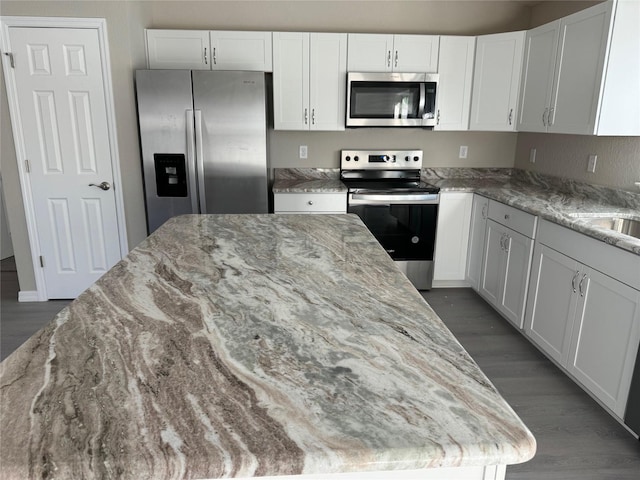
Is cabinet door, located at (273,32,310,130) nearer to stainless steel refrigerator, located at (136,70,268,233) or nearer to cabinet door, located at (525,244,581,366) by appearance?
stainless steel refrigerator, located at (136,70,268,233)

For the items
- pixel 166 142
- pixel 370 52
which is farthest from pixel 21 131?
pixel 370 52

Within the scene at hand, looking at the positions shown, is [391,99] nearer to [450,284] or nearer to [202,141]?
[202,141]

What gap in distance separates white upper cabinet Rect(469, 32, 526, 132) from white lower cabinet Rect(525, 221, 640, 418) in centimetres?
139

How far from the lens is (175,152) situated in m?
3.32

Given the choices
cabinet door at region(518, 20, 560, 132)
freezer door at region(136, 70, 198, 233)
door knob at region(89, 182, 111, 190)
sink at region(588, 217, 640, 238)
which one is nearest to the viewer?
sink at region(588, 217, 640, 238)

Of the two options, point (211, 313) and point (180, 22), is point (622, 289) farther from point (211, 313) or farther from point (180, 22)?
point (180, 22)

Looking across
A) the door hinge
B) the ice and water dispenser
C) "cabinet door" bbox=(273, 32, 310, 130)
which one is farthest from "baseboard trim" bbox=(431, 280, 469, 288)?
the door hinge

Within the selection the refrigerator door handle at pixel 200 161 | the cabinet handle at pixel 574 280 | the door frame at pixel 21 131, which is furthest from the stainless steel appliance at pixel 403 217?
the door frame at pixel 21 131

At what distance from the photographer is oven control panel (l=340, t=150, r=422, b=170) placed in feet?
13.3

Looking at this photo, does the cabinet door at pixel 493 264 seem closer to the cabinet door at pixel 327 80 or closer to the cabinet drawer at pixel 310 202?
the cabinet drawer at pixel 310 202

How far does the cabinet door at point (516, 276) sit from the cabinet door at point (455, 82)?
1206mm

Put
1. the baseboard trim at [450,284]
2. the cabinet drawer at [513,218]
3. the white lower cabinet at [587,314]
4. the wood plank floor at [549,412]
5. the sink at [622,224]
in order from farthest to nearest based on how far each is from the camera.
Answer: the baseboard trim at [450,284] → the cabinet drawer at [513,218] → the sink at [622,224] → the white lower cabinet at [587,314] → the wood plank floor at [549,412]

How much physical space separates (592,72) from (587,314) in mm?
1430

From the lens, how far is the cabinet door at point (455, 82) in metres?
3.65
